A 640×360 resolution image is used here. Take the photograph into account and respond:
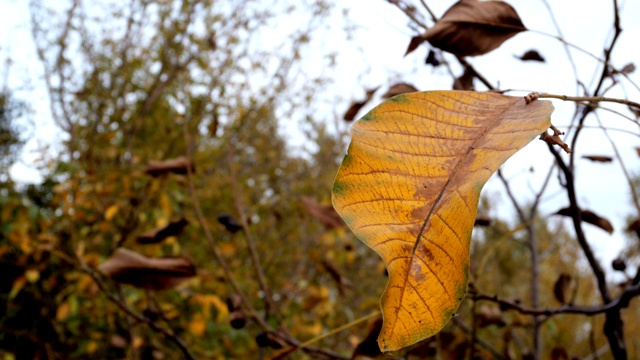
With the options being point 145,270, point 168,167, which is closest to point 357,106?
point 168,167

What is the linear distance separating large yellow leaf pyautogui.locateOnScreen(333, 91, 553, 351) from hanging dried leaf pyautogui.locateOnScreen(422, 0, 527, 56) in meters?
0.20

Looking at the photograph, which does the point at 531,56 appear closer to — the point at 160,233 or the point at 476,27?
the point at 476,27

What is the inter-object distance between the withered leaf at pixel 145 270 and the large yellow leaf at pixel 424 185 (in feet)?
1.43

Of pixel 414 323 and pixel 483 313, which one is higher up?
pixel 414 323

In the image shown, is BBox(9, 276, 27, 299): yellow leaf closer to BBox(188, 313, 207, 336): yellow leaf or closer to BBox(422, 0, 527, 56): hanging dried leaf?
BBox(188, 313, 207, 336): yellow leaf

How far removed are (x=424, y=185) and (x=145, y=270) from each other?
1.53ft

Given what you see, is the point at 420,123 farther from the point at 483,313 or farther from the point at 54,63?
the point at 54,63

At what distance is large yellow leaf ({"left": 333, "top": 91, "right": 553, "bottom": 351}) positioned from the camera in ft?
0.68

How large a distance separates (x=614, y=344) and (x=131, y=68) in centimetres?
329

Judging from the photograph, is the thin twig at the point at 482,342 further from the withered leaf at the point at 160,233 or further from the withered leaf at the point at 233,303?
the withered leaf at the point at 160,233

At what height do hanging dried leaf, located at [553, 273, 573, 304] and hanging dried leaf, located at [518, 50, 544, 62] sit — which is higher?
hanging dried leaf, located at [518, 50, 544, 62]

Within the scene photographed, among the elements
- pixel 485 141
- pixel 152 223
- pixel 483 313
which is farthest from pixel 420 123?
pixel 152 223

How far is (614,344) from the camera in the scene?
1.72 ft

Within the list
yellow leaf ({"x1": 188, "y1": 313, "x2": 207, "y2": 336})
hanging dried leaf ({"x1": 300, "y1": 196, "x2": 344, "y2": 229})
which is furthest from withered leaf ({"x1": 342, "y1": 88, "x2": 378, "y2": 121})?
yellow leaf ({"x1": 188, "y1": 313, "x2": 207, "y2": 336})
